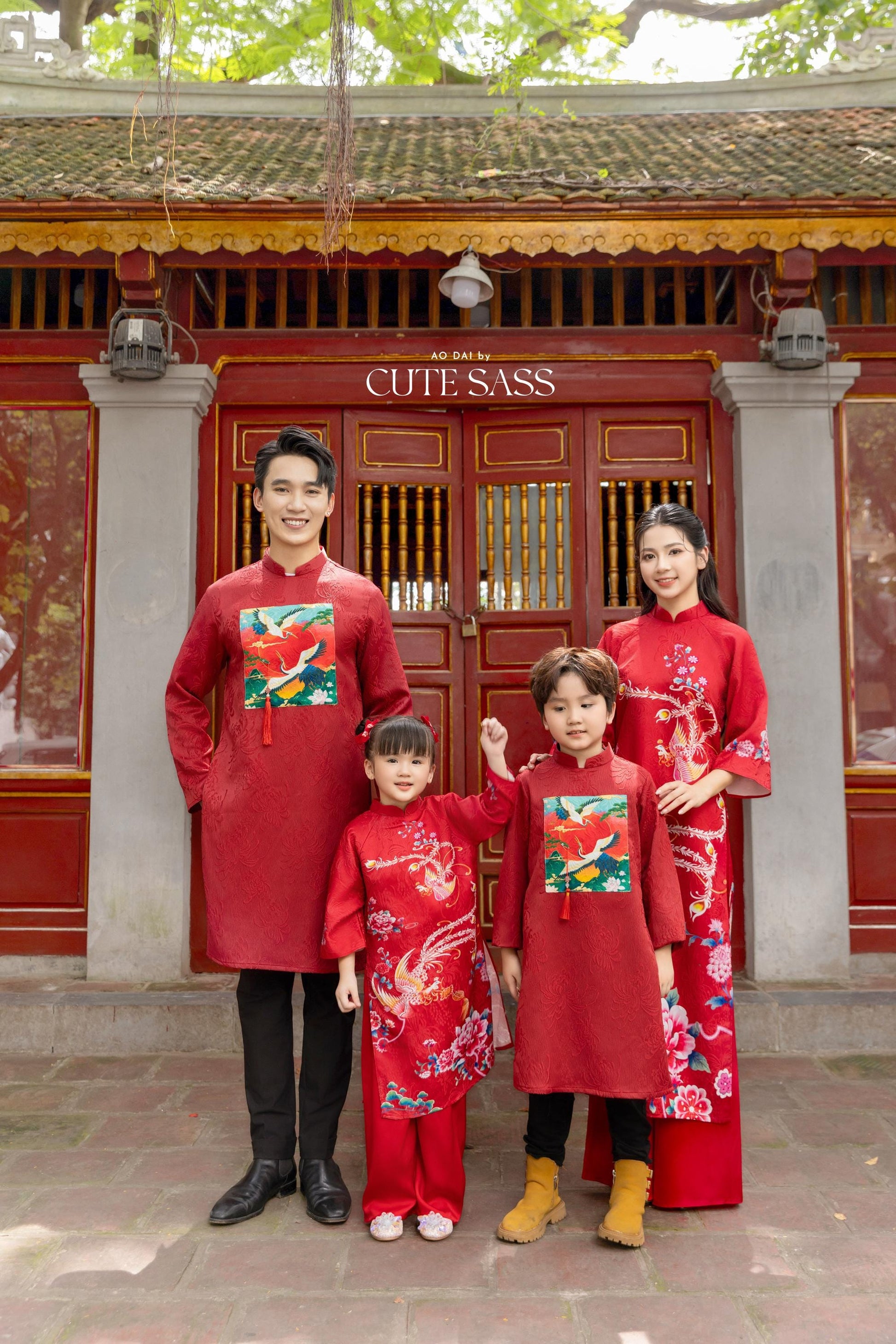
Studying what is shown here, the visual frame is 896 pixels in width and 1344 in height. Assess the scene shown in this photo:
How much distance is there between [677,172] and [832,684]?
2565 millimetres

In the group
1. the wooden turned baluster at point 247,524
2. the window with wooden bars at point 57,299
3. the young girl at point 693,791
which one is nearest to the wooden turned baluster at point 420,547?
the wooden turned baluster at point 247,524

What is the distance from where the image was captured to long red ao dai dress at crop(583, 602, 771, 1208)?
2.85 metres

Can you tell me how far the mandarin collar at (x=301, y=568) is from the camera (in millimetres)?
2979

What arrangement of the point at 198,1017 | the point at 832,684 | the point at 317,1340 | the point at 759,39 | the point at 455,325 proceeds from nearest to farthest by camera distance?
the point at 317,1340, the point at 198,1017, the point at 832,684, the point at 455,325, the point at 759,39

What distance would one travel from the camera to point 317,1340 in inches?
88.1

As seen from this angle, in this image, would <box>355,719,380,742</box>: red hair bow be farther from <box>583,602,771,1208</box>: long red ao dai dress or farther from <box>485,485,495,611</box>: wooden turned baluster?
<box>485,485,495,611</box>: wooden turned baluster

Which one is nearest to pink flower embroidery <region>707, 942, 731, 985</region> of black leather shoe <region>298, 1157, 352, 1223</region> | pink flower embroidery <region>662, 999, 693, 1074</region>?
pink flower embroidery <region>662, 999, 693, 1074</region>

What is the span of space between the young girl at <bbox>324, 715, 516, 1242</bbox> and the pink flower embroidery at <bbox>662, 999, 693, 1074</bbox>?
56cm

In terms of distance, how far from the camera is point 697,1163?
2855 mm

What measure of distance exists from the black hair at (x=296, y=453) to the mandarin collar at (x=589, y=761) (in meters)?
1.04

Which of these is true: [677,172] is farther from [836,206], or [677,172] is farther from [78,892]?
[78,892]

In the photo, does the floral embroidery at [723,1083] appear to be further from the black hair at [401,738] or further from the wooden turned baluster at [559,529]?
the wooden turned baluster at [559,529]

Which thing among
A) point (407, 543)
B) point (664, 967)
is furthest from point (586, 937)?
point (407, 543)

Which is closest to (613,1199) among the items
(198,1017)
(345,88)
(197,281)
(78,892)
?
(198,1017)
